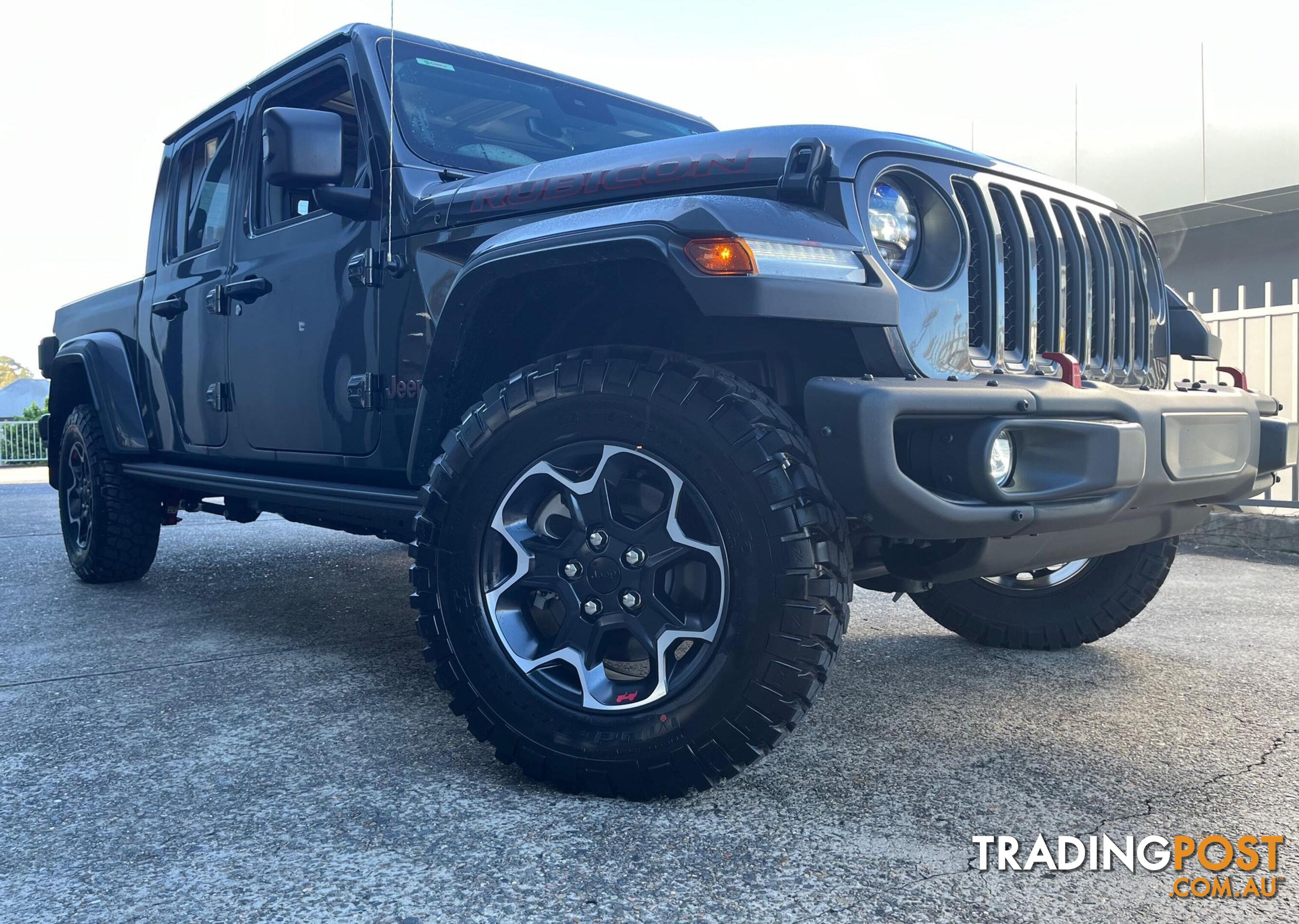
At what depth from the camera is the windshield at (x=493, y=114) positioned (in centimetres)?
330

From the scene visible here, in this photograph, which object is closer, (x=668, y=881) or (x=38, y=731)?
(x=668, y=881)

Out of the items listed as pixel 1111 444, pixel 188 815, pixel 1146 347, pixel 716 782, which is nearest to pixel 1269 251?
pixel 1146 347

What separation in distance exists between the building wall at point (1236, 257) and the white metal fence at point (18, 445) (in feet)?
73.7

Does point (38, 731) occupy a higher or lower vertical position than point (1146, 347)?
lower

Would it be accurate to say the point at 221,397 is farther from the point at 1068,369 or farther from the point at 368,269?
the point at 1068,369

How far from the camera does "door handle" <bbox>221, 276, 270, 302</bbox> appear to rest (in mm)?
3682

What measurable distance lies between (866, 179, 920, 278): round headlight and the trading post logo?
125 cm

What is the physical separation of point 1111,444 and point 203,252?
3537 mm

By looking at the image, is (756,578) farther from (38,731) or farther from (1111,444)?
(38,731)

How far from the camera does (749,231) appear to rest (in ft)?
6.97

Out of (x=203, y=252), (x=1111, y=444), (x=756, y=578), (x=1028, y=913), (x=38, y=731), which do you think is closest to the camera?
(x=1028, y=913)

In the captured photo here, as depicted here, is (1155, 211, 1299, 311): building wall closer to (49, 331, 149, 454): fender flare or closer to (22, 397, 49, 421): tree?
(49, 331, 149, 454): fender flare

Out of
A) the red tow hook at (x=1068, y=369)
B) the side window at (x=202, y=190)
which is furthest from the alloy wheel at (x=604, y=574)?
the side window at (x=202, y=190)

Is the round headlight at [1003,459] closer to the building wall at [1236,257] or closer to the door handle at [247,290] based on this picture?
the door handle at [247,290]
